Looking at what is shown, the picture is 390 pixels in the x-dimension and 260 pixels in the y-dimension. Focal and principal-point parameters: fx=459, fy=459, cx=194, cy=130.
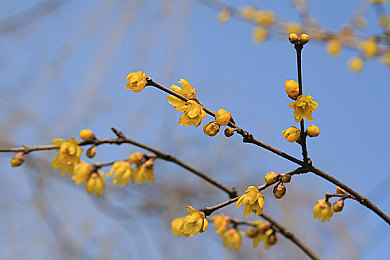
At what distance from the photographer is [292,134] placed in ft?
2.31

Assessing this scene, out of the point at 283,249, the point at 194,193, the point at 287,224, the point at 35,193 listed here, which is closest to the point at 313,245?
the point at 283,249

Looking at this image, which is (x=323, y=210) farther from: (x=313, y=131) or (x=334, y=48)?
(x=334, y=48)

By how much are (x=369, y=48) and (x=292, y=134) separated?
6.12 feet

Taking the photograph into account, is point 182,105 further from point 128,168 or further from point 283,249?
point 283,249

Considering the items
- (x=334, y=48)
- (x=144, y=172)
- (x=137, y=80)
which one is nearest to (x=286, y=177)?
(x=137, y=80)

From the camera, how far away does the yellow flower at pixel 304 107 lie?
694 millimetres

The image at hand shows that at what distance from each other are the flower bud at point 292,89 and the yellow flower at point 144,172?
1.30ft

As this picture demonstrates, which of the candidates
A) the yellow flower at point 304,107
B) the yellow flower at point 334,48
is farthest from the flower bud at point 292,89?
the yellow flower at point 334,48

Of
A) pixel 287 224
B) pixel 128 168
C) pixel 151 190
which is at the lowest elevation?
pixel 128 168

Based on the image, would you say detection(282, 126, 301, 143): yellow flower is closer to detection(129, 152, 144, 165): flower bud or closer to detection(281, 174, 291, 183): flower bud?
detection(281, 174, 291, 183): flower bud

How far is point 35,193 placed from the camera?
5.68 feet

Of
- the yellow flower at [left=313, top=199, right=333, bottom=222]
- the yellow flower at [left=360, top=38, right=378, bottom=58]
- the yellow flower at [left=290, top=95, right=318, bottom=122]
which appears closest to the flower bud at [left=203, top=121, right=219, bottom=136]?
the yellow flower at [left=290, top=95, right=318, bottom=122]

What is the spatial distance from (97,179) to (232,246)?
369 mm

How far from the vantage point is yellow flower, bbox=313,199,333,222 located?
834mm
